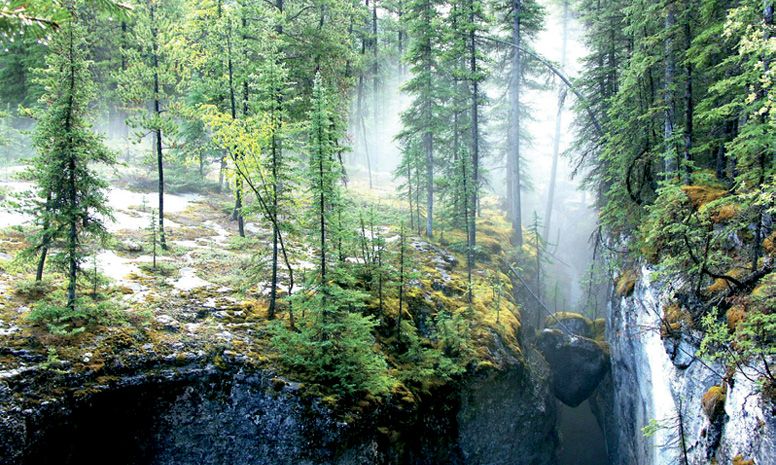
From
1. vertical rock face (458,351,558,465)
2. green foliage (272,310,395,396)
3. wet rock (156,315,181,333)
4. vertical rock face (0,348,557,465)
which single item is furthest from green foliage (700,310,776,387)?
wet rock (156,315,181,333)

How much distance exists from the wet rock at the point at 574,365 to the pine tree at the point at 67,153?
1752 centimetres

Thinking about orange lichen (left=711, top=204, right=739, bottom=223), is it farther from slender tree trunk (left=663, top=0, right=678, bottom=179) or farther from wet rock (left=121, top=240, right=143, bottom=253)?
wet rock (left=121, top=240, right=143, bottom=253)

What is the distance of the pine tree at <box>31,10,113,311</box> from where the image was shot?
8.69 meters

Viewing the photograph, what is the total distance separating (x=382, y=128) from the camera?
46500mm

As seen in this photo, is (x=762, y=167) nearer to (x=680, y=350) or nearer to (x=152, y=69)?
(x=680, y=350)

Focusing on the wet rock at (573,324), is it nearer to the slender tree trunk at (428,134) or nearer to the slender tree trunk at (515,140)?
the slender tree trunk at (515,140)

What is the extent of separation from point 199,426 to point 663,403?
11.1 meters

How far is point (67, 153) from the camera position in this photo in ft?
28.7

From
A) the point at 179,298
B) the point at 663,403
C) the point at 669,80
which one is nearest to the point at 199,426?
the point at 179,298

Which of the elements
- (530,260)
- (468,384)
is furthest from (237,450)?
(530,260)

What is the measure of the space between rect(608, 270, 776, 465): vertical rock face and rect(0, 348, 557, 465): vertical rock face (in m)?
6.07

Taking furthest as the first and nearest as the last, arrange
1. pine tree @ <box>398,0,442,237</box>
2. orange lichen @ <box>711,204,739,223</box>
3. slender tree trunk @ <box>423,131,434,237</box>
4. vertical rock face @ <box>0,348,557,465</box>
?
slender tree trunk @ <box>423,131,434,237</box> → pine tree @ <box>398,0,442,237</box> → orange lichen @ <box>711,204,739,223</box> → vertical rock face @ <box>0,348,557,465</box>

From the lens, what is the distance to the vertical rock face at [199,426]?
284 inches

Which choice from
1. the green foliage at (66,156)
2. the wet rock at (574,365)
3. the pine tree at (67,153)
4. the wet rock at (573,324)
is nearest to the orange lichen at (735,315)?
the wet rock at (574,365)
